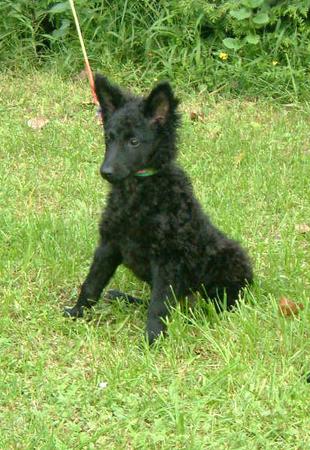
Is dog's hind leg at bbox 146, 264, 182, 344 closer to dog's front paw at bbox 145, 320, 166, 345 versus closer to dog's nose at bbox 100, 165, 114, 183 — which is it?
dog's front paw at bbox 145, 320, 166, 345

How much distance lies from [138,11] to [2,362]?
5.32 m

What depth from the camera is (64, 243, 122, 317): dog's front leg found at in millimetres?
4551

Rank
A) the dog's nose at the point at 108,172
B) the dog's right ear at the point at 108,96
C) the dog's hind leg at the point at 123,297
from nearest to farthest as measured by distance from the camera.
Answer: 1. the dog's nose at the point at 108,172
2. the dog's right ear at the point at 108,96
3. the dog's hind leg at the point at 123,297

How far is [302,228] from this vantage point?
5.75 m

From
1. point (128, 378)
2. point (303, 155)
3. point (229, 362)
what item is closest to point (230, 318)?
point (229, 362)

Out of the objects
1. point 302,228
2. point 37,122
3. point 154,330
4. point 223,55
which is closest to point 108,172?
point 154,330

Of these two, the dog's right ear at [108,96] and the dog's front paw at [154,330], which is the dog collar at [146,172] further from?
the dog's front paw at [154,330]

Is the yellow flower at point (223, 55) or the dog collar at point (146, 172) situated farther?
the yellow flower at point (223, 55)

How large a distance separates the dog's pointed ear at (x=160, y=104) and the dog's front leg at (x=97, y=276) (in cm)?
70

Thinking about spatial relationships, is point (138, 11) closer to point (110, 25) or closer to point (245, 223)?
point (110, 25)

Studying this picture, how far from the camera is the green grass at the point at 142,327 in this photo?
3650 mm

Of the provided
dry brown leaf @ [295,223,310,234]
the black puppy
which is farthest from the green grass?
the black puppy

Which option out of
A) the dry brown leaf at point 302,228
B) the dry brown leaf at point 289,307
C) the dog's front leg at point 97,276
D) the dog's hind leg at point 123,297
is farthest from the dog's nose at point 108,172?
the dry brown leaf at point 302,228

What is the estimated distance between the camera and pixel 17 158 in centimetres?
691
